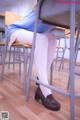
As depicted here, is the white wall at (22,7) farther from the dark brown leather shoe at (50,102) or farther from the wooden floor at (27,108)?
the dark brown leather shoe at (50,102)

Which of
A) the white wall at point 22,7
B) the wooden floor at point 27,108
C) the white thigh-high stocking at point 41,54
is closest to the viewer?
the wooden floor at point 27,108

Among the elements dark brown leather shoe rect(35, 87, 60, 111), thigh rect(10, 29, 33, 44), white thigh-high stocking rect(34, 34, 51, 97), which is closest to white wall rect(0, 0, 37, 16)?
thigh rect(10, 29, 33, 44)

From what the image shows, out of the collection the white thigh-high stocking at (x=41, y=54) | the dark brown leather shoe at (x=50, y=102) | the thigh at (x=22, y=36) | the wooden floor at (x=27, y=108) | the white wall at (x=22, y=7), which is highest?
the white wall at (x=22, y=7)

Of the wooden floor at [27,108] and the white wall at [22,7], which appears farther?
the white wall at [22,7]

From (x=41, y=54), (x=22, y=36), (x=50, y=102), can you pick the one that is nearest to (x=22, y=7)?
(x=22, y=36)

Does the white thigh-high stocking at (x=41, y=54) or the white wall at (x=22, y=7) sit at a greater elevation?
the white wall at (x=22, y=7)

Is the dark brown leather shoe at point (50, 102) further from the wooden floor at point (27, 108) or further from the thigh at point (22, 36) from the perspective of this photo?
the thigh at point (22, 36)

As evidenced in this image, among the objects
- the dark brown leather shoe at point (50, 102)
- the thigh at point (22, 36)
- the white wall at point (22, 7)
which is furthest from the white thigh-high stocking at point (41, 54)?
the white wall at point (22, 7)

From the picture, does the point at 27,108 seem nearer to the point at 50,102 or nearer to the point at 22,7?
the point at 50,102

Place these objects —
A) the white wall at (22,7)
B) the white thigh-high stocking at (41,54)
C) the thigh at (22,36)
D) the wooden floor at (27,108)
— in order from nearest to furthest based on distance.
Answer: the wooden floor at (27,108), the white thigh-high stocking at (41,54), the thigh at (22,36), the white wall at (22,7)

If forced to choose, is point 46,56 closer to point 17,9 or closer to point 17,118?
point 17,118

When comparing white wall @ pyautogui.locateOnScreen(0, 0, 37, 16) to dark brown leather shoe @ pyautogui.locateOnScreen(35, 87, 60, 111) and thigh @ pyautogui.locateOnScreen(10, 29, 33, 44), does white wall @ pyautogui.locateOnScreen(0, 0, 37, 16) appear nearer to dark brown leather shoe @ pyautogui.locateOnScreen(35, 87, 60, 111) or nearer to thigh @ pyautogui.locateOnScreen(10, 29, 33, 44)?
thigh @ pyautogui.locateOnScreen(10, 29, 33, 44)

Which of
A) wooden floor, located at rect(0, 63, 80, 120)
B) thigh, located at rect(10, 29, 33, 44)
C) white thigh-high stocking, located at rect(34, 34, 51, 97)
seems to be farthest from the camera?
thigh, located at rect(10, 29, 33, 44)

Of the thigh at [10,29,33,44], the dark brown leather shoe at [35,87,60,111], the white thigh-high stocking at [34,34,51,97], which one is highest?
the thigh at [10,29,33,44]
